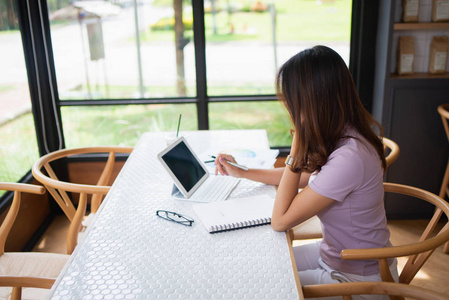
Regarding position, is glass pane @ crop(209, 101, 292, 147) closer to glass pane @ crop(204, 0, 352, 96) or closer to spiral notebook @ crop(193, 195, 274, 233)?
glass pane @ crop(204, 0, 352, 96)

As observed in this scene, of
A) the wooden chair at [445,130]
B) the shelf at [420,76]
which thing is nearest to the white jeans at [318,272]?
the wooden chair at [445,130]

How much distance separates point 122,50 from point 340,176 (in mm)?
2299

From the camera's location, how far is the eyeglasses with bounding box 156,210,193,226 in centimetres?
151

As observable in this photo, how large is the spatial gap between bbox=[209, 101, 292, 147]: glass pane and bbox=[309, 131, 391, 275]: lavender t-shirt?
192 cm

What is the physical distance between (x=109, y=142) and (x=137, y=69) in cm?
57

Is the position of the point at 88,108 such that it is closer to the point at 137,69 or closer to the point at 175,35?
the point at 137,69

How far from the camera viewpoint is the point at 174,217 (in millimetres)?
1554

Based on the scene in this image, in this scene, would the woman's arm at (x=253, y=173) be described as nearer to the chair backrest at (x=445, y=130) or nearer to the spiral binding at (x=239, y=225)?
the spiral binding at (x=239, y=225)

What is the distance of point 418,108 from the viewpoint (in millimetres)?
2969

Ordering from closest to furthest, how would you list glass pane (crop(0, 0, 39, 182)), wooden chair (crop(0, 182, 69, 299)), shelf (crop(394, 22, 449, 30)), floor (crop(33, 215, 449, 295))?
wooden chair (crop(0, 182, 69, 299)) < floor (crop(33, 215, 449, 295)) < glass pane (crop(0, 0, 39, 182)) < shelf (crop(394, 22, 449, 30))

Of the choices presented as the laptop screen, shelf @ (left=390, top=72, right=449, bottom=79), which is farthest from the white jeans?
shelf @ (left=390, top=72, right=449, bottom=79)

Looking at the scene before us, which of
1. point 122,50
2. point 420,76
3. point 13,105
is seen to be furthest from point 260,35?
point 13,105

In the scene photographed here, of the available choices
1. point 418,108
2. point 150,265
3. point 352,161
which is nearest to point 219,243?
point 150,265

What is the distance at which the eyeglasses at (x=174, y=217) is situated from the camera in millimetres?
1511
